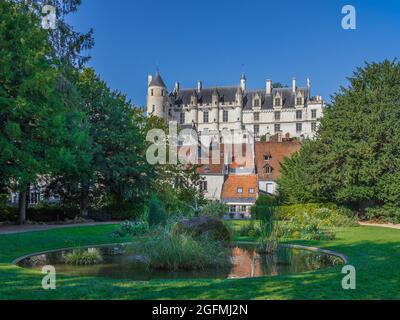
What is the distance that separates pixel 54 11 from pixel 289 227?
17866mm

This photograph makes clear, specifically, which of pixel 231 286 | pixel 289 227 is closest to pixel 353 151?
pixel 289 227

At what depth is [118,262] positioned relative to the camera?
40.9 feet

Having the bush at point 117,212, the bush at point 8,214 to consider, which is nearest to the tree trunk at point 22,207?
the bush at point 8,214

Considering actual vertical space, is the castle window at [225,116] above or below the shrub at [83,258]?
above

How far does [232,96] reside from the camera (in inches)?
4171

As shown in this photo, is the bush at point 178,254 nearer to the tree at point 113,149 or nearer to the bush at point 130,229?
the bush at point 130,229

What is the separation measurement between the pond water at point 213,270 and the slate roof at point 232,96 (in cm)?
9134

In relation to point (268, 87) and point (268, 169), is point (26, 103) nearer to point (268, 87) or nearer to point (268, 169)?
point (268, 169)

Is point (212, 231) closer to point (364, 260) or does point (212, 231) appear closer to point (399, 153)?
point (364, 260)

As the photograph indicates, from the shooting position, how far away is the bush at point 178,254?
37.4 feet

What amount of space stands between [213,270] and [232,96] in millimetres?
96571

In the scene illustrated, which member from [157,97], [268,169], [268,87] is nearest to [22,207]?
[268,169]

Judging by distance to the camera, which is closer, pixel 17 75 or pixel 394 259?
pixel 394 259

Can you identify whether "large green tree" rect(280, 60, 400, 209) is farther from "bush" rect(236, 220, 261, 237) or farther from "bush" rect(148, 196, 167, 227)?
"bush" rect(148, 196, 167, 227)
